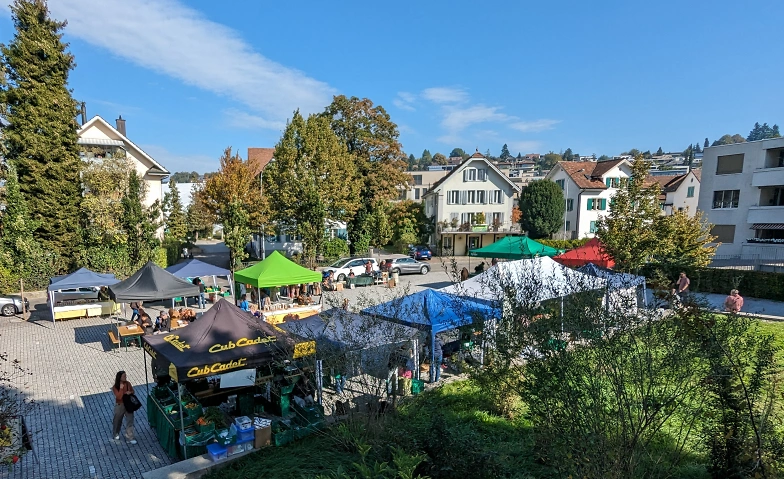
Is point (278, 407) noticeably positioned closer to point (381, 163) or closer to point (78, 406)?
point (78, 406)

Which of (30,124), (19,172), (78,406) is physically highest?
(30,124)

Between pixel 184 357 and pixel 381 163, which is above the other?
pixel 381 163

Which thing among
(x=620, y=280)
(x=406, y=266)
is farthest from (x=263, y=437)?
(x=406, y=266)

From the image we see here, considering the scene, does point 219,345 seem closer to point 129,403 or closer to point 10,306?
point 129,403

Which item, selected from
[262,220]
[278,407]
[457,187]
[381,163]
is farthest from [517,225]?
[278,407]

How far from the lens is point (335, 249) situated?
37.0 meters

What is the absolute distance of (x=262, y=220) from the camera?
3092cm

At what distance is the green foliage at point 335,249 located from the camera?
1409 inches

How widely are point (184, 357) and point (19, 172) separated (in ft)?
79.1

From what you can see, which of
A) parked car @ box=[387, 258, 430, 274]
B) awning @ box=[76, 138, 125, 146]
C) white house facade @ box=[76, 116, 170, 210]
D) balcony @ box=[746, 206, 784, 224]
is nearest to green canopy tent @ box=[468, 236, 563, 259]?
parked car @ box=[387, 258, 430, 274]

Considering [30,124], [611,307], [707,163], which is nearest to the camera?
[611,307]

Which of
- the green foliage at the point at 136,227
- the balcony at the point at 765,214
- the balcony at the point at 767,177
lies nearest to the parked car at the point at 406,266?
the green foliage at the point at 136,227

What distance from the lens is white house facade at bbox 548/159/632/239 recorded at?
147 feet

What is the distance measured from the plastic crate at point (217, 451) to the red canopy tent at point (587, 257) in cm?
1578
